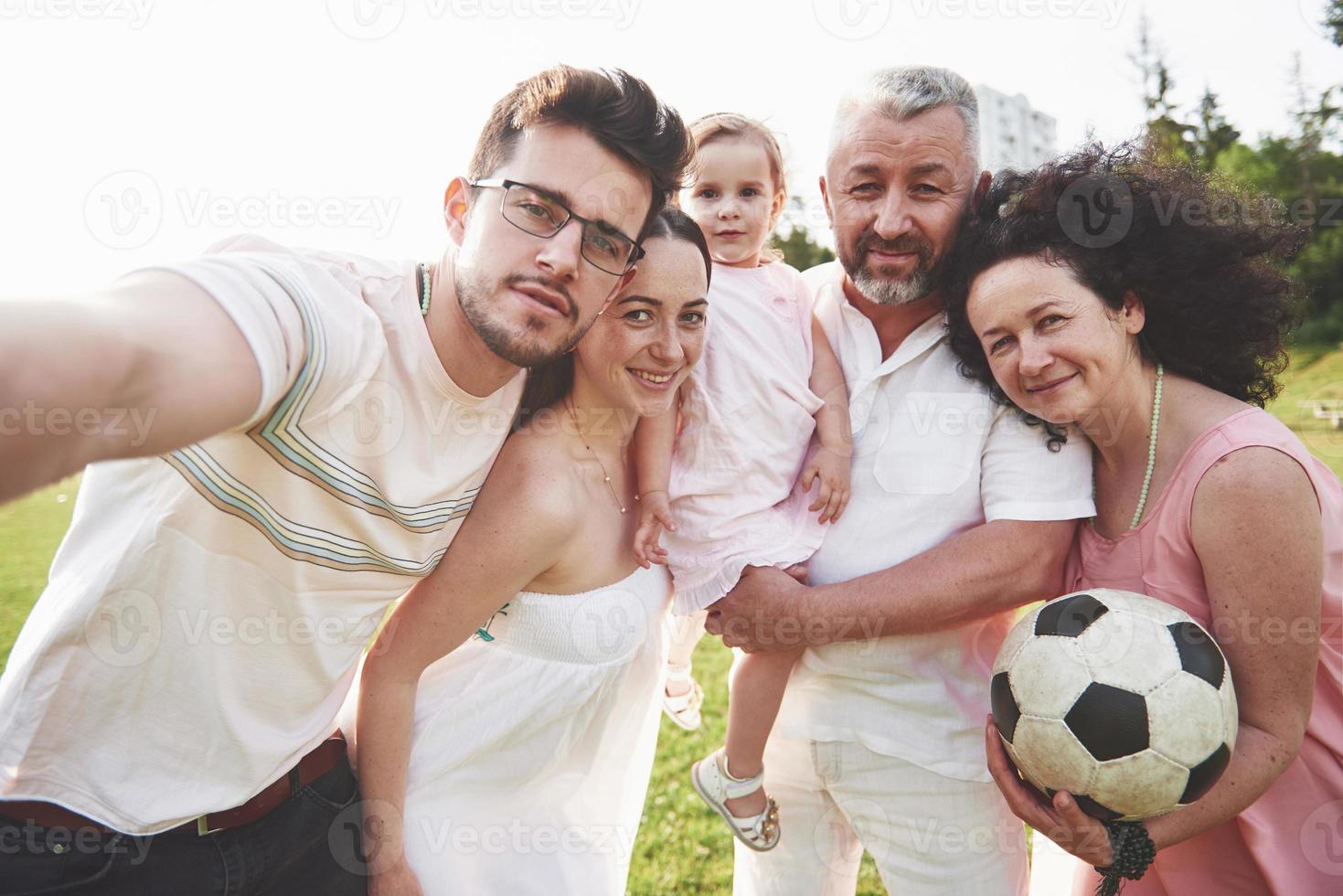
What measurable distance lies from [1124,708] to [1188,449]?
855mm

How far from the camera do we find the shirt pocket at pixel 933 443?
2.86 meters

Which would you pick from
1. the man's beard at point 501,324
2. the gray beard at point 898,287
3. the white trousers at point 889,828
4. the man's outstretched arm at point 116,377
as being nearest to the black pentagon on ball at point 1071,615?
the white trousers at point 889,828

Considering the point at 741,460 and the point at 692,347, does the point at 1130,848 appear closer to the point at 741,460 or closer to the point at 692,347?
the point at 741,460

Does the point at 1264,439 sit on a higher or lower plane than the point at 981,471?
higher

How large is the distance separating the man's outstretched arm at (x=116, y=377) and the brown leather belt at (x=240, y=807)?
1289 mm

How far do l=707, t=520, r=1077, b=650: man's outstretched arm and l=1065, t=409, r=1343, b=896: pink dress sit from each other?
0.82 feet

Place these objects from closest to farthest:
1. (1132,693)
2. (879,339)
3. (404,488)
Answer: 1. (1132,693)
2. (404,488)
3. (879,339)

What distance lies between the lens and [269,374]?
1.80m

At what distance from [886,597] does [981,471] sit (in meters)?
0.57

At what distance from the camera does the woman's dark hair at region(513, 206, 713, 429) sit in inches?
114

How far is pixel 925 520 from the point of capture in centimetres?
288

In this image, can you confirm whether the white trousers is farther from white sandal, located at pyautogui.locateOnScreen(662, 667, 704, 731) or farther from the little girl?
white sandal, located at pyautogui.locateOnScreen(662, 667, 704, 731)

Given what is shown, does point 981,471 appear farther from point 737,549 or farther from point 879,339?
point 737,549

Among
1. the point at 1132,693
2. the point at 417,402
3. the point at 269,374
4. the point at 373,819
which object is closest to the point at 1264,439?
the point at 1132,693
